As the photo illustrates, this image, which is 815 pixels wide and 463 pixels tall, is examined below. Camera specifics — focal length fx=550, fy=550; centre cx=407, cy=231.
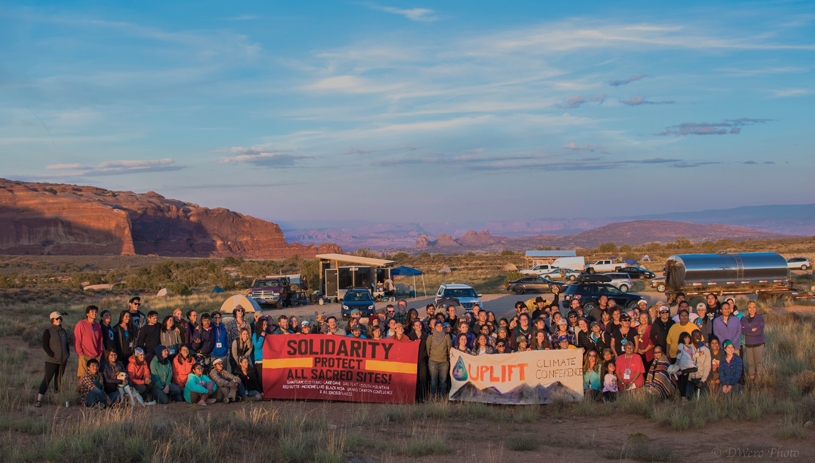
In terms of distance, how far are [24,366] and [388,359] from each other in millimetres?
9325

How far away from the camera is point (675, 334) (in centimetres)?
970

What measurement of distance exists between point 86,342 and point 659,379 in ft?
31.9

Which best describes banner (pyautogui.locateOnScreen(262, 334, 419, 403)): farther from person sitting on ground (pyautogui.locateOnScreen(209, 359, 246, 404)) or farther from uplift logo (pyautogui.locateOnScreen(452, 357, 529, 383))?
uplift logo (pyautogui.locateOnScreen(452, 357, 529, 383))

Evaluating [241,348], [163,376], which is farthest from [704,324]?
[163,376]

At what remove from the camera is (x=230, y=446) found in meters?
6.69

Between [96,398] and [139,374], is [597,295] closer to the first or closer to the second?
[139,374]

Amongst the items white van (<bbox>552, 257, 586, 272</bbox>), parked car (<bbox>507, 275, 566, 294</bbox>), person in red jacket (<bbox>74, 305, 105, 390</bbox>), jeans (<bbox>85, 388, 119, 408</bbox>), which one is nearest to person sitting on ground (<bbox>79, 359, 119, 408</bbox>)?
jeans (<bbox>85, 388, 119, 408</bbox>)

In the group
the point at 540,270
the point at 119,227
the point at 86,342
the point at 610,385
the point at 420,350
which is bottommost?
the point at 540,270

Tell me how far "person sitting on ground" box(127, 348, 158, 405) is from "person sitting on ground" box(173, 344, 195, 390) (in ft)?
1.25

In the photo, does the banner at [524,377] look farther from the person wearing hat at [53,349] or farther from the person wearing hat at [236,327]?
the person wearing hat at [53,349]

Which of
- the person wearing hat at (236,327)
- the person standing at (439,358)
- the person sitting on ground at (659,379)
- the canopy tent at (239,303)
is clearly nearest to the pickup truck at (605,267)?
the canopy tent at (239,303)

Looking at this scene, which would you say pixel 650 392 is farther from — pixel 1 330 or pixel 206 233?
pixel 206 233

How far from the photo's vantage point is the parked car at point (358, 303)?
22.1 metres

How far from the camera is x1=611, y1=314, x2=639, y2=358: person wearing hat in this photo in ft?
32.2
